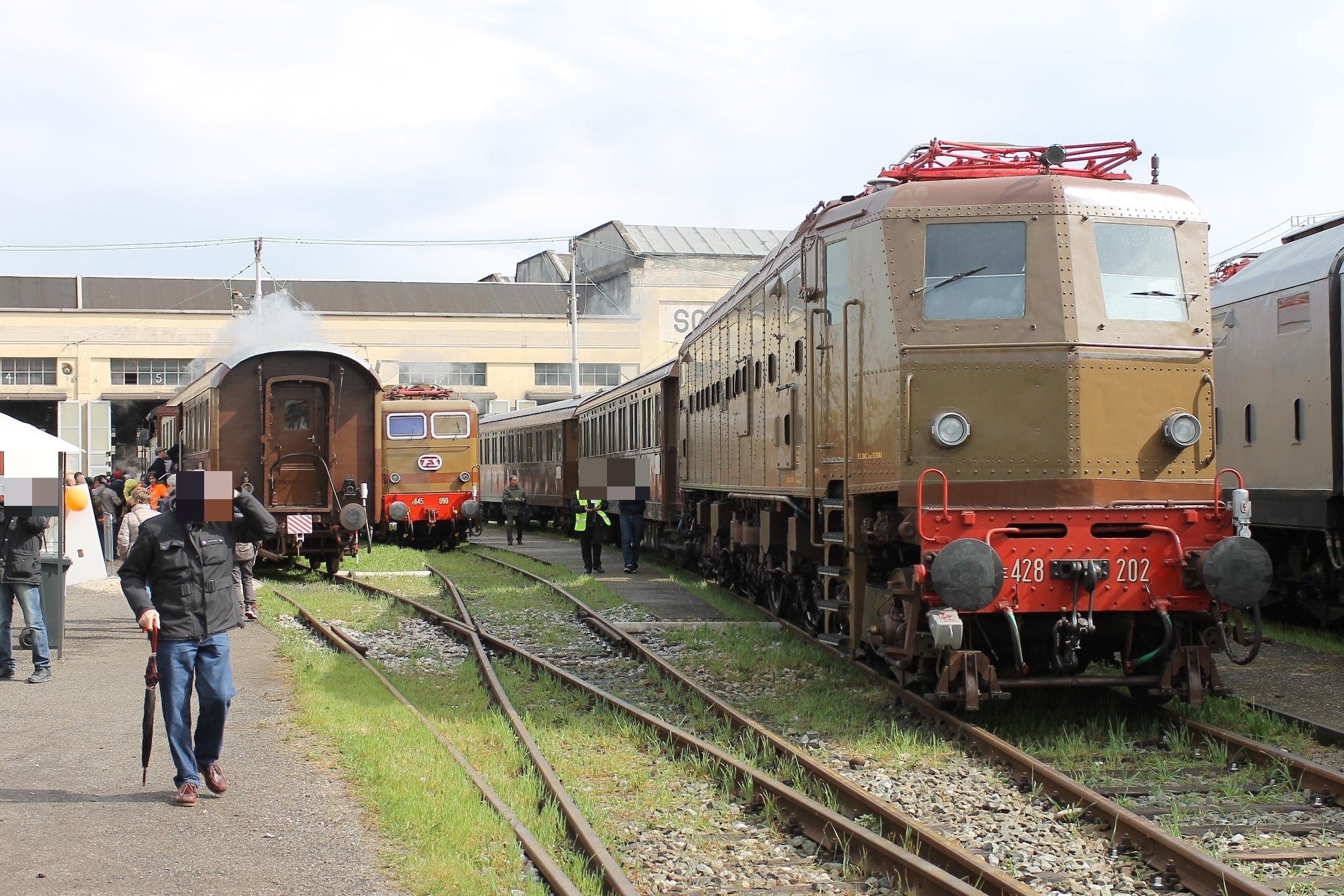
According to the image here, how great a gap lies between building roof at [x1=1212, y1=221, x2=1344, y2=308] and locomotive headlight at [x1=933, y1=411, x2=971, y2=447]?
5.19 metres

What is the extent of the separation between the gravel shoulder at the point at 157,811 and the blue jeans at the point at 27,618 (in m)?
0.33

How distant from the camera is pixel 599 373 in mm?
55781

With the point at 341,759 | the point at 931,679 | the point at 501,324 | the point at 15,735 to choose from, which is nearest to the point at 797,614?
the point at 931,679

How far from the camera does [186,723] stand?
267 inches

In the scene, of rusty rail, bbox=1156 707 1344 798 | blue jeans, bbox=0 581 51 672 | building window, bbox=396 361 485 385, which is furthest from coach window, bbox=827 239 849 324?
building window, bbox=396 361 485 385

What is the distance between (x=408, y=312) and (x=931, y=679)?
1925 inches

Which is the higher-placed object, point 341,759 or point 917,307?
point 917,307

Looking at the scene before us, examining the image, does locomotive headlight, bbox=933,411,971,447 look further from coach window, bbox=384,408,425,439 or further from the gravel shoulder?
coach window, bbox=384,408,425,439

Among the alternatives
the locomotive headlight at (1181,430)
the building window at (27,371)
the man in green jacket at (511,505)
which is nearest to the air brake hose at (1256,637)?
the locomotive headlight at (1181,430)

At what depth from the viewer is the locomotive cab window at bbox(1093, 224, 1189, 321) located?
337 inches

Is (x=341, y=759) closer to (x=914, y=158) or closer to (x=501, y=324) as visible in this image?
(x=914, y=158)

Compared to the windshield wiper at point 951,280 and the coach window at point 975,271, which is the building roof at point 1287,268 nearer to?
the coach window at point 975,271

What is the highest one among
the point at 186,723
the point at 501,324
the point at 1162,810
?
the point at 501,324

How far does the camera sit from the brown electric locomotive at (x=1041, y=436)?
8.12m
